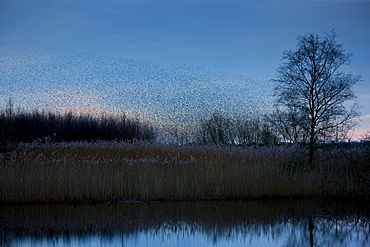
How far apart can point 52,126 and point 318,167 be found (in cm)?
1986

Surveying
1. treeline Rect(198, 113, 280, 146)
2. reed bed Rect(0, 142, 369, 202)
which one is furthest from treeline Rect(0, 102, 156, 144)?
reed bed Rect(0, 142, 369, 202)

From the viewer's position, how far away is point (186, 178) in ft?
43.5

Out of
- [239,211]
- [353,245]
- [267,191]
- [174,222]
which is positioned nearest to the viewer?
[353,245]

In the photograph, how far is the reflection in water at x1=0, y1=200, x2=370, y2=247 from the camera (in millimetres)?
8102

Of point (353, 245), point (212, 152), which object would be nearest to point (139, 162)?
point (212, 152)

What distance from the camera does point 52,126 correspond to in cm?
2836

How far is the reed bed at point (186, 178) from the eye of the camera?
12.6m

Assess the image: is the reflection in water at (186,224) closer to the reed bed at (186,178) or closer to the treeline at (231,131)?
the reed bed at (186,178)

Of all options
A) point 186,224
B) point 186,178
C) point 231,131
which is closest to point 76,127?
point 231,131

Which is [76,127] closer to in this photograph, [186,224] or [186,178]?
[186,178]

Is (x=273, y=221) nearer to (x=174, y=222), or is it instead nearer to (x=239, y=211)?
(x=239, y=211)

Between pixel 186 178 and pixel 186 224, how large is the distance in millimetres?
3772

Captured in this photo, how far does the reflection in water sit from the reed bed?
0.69 m

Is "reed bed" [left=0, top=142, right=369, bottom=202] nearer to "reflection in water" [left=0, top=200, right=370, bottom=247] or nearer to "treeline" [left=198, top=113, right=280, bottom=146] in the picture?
"reflection in water" [left=0, top=200, right=370, bottom=247]
